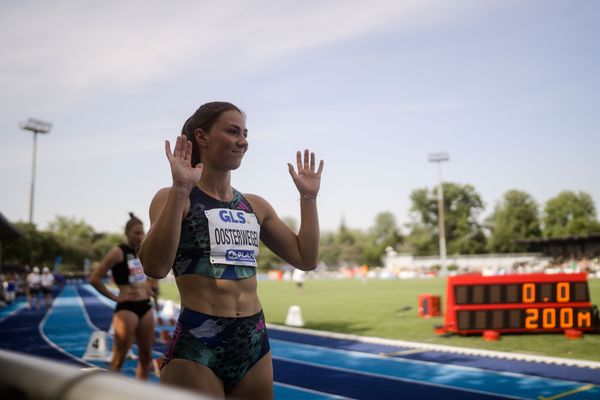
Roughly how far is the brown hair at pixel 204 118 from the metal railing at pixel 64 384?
5.85 feet

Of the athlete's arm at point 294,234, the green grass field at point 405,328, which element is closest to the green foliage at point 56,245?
the green grass field at point 405,328

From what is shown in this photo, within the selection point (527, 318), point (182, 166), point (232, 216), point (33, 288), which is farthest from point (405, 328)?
point (33, 288)

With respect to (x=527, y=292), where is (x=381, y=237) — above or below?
above

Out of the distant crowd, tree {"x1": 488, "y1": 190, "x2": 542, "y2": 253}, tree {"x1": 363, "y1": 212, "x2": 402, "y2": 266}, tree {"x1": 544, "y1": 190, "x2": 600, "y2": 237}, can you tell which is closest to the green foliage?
the distant crowd

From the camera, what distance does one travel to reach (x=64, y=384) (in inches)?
37.5

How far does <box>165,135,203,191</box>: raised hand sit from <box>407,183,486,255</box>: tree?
10143cm

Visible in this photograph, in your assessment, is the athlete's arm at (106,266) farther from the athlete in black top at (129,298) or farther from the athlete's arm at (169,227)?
the athlete's arm at (169,227)

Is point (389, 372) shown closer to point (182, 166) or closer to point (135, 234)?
point (135, 234)

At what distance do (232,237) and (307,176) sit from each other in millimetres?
612

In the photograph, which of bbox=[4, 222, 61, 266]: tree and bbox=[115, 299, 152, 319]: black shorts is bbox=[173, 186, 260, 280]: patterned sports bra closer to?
bbox=[115, 299, 152, 319]: black shorts

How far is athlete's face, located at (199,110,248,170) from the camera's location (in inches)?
108

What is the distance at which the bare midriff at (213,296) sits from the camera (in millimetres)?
2562

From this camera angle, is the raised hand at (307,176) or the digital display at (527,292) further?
the digital display at (527,292)

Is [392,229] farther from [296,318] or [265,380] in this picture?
[265,380]
